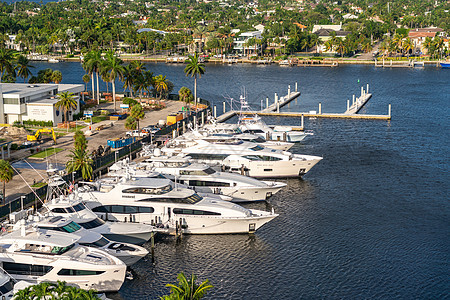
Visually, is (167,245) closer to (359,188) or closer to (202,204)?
(202,204)

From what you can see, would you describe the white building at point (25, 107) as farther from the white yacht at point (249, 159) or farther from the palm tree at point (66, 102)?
the white yacht at point (249, 159)

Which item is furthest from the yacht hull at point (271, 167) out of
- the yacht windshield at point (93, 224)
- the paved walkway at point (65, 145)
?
the yacht windshield at point (93, 224)

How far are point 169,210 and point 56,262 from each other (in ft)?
46.5

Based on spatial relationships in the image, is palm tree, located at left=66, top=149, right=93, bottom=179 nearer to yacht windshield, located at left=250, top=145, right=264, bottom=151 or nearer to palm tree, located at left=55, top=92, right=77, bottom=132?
yacht windshield, located at left=250, top=145, right=264, bottom=151

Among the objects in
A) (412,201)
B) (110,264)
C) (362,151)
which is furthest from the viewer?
(362,151)

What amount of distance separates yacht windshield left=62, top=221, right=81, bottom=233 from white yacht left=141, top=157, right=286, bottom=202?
15982mm

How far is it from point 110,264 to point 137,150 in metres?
35.9

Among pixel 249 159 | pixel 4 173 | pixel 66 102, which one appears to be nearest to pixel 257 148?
pixel 249 159

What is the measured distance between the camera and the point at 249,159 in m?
71.3

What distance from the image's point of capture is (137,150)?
78.1 metres

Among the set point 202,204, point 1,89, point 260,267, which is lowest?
point 260,267

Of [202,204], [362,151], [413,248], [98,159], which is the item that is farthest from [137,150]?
[413,248]

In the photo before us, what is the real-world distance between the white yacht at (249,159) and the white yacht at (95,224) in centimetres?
2019

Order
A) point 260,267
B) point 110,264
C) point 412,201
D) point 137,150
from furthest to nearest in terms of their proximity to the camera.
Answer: point 137,150, point 412,201, point 260,267, point 110,264
